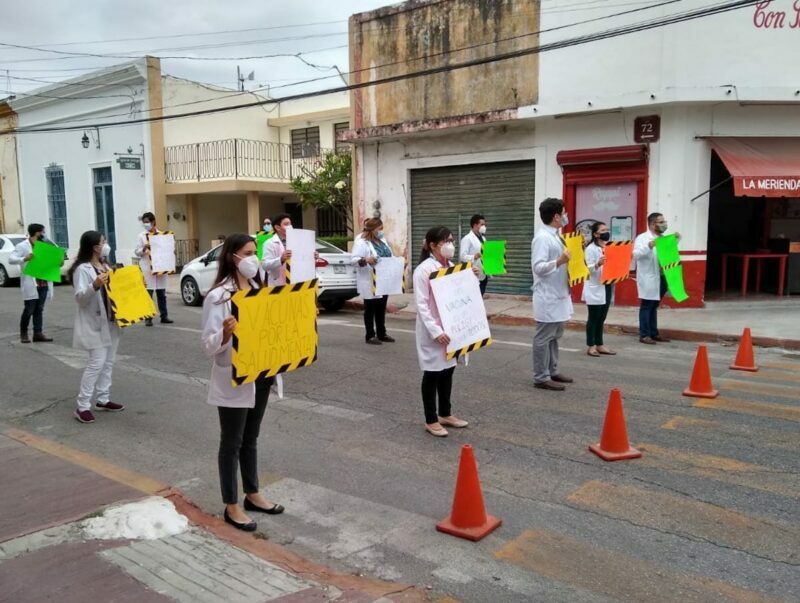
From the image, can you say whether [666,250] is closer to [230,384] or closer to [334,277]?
[334,277]

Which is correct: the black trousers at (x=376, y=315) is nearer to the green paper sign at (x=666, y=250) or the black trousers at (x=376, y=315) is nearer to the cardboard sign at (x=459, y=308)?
the green paper sign at (x=666, y=250)

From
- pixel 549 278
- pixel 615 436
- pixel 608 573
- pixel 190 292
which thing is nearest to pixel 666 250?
pixel 549 278

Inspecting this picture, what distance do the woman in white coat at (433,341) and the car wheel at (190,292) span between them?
10282mm

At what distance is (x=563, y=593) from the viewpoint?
11.6 ft

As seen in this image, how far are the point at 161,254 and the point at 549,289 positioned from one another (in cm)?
782

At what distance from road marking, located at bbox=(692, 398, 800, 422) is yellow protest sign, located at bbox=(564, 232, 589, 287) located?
178 cm

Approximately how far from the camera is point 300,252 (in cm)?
969

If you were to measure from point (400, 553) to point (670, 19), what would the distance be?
1192 cm

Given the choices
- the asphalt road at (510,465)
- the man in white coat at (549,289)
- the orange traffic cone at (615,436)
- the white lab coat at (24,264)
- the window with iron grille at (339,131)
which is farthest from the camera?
the window with iron grille at (339,131)

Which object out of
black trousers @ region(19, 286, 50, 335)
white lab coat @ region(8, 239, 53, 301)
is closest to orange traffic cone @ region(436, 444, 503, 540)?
white lab coat @ region(8, 239, 53, 301)

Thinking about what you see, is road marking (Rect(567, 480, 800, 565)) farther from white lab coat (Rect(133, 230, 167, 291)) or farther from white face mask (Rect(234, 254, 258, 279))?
white lab coat (Rect(133, 230, 167, 291))

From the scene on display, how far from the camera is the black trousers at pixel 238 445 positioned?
13.8 feet

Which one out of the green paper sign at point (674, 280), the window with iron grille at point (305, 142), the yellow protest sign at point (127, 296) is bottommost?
the green paper sign at point (674, 280)

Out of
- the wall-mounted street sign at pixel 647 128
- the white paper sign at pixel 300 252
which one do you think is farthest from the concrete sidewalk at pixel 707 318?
the white paper sign at pixel 300 252
